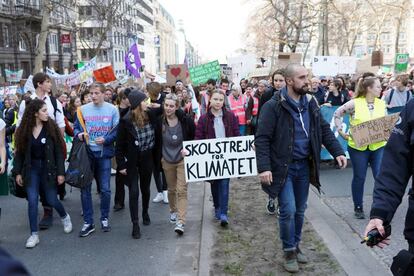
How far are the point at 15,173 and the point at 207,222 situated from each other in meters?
2.41

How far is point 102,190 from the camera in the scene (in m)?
6.02

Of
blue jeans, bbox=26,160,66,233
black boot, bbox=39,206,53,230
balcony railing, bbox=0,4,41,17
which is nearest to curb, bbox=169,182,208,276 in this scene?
blue jeans, bbox=26,160,66,233

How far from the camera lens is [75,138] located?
20.2ft

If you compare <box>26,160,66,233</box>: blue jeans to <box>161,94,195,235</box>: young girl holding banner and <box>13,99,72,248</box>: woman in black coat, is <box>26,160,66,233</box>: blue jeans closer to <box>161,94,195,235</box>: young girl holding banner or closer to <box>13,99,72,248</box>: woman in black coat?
<box>13,99,72,248</box>: woman in black coat

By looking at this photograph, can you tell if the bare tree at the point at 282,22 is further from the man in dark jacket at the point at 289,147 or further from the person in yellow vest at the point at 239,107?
the man in dark jacket at the point at 289,147

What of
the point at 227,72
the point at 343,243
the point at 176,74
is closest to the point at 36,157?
the point at 343,243

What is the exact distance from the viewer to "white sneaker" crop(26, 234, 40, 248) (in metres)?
5.56

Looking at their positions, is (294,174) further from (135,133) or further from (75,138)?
(75,138)

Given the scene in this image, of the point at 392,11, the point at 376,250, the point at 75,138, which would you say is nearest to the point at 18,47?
the point at 392,11

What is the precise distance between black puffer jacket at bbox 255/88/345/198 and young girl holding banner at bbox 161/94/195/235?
5.39 feet

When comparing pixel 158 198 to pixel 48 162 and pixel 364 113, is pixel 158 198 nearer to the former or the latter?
pixel 48 162

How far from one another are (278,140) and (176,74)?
11.7 m

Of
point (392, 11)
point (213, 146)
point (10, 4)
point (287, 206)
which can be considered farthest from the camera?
point (392, 11)

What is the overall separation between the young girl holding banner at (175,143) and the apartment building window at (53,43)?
50.1m
